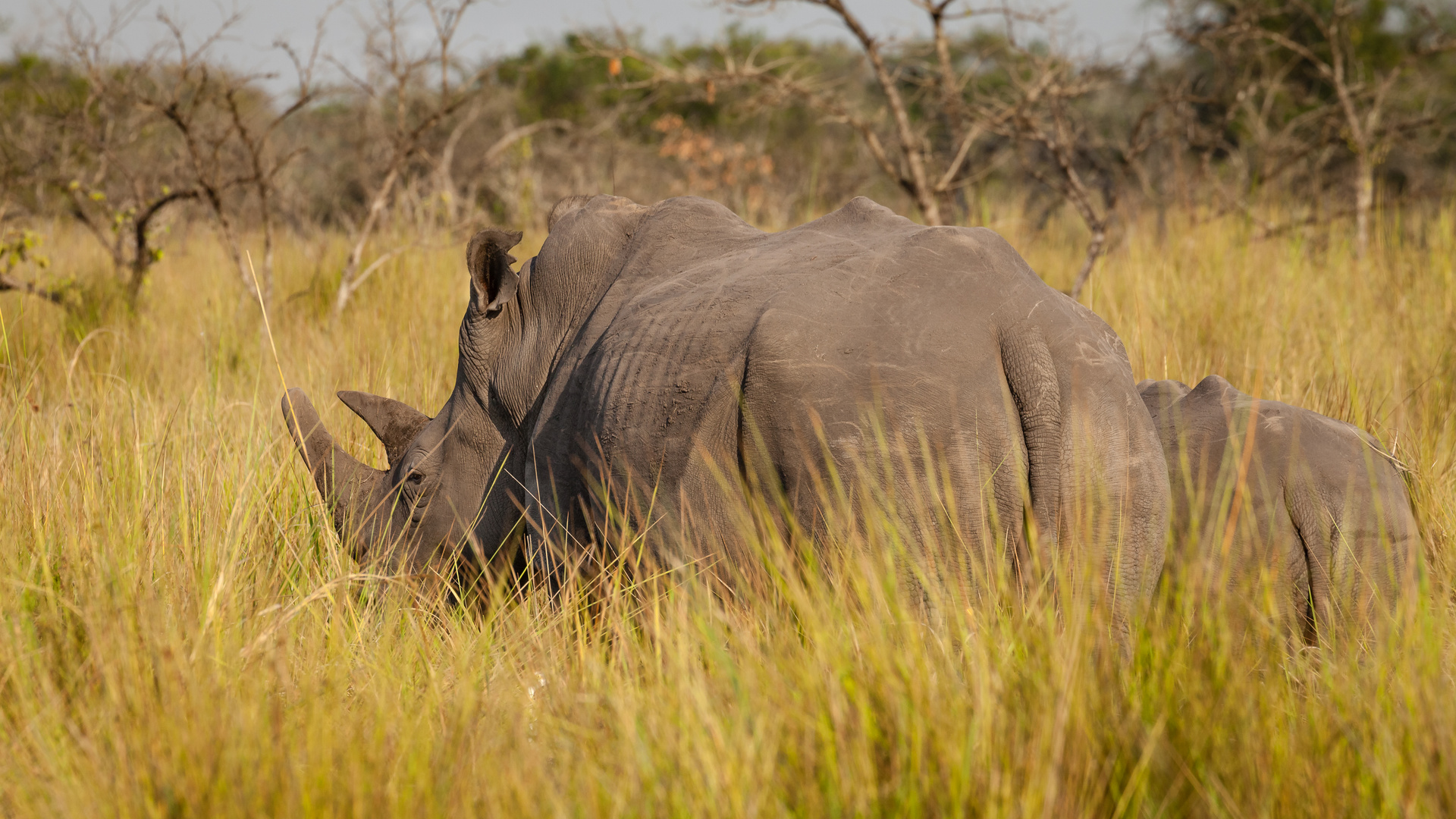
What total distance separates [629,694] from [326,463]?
70.2 inches

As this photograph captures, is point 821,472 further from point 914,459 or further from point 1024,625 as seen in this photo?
point 1024,625

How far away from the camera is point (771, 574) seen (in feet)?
6.56

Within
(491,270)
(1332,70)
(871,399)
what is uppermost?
(1332,70)

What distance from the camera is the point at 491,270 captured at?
3.02 m

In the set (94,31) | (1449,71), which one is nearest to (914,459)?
(94,31)

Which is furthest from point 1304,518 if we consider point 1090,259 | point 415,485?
point 1090,259

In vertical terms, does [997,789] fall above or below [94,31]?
below

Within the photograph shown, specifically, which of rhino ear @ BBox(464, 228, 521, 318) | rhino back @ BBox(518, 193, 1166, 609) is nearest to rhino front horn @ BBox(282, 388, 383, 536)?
rhino ear @ BBox(464, 228, 521, 318)

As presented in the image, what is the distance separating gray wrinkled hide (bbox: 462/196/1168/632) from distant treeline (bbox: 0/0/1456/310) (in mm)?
2737

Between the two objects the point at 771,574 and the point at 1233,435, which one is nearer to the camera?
the point at 771,574

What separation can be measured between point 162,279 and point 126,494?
4669 millimetres

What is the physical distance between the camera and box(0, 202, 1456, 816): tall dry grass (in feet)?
4.57

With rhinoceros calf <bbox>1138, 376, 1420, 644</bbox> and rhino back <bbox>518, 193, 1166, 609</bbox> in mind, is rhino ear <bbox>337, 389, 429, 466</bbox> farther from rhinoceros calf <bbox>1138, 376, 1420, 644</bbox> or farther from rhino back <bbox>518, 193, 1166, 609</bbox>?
rhinoceros calf <bbox>1138, 376, 1420, 644</bbox>

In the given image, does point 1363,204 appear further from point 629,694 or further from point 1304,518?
point 629,694
